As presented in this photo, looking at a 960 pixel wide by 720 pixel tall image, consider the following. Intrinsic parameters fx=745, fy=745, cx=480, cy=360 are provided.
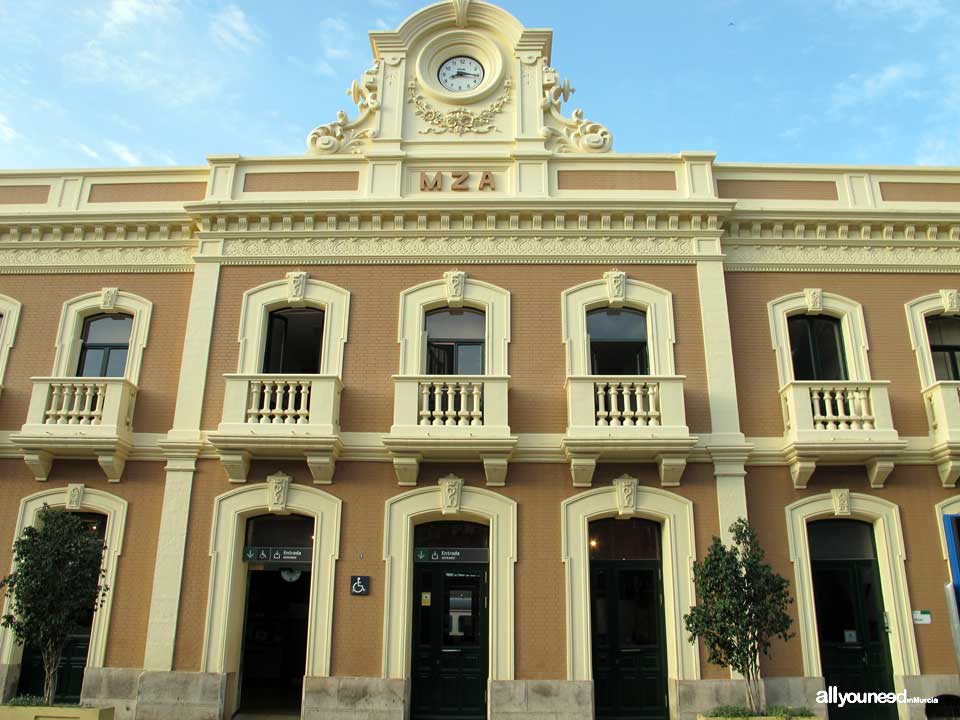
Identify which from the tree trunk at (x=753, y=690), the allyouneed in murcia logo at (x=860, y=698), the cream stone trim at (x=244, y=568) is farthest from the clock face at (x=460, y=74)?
the allyouneed in murcia logo at (x=860, y=698)

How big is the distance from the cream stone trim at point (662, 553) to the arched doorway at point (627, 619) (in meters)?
0.27

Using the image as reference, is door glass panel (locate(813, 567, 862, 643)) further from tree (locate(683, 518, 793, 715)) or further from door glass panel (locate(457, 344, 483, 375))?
door glass panel (locate(457, 344, 483, 375))

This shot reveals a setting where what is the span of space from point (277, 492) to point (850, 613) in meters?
11.0

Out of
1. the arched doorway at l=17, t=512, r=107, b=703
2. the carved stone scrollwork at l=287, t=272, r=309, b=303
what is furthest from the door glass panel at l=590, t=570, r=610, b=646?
the arched doorway at l=17, t=512, r=107, b=703

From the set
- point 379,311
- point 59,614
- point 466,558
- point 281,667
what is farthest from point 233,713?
point 379,311

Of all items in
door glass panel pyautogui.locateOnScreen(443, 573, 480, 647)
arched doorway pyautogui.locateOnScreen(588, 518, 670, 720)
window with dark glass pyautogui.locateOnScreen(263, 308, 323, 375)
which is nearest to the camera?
arched doorway pyautogui.locateOnScreen(588, 518, 670, 720)

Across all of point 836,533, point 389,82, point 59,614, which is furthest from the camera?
point 389,82

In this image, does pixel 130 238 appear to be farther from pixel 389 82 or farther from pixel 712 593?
pixel 712 593

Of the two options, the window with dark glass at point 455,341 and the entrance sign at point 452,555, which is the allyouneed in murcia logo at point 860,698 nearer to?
the entrance sign at point 452,555

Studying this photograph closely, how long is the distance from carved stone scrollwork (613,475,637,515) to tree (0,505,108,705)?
908 centimetres

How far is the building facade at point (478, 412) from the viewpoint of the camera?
13.5 m

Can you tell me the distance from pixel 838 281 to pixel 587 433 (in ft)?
22.0

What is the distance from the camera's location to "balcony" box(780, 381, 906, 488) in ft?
45.2

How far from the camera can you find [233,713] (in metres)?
13.4
